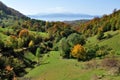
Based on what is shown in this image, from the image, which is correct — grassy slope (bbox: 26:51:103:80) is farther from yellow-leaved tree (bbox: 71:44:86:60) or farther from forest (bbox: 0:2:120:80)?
yellow-leaved tree (bbox: 71:44:86:60)

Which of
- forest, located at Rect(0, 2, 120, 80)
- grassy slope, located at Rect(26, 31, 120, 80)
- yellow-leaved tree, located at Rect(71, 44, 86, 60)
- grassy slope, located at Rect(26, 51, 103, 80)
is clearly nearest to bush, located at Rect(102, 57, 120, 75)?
forest, located at Rect(0, 2, 120, 80)

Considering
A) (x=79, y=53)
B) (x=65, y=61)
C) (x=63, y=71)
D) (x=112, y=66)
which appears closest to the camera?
(x=112, y=66)

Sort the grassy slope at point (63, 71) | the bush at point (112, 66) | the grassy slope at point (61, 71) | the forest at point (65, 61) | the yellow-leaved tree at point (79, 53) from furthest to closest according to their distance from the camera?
the yellow-leaved tree at point (79, 53), the forest at point (65, 61), the grassy slope at point (61, 71), the grassy slope at point (63, 71), the bush at point (112, 66)

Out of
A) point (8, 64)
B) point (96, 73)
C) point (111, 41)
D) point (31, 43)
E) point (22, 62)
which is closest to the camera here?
point (96, 73)

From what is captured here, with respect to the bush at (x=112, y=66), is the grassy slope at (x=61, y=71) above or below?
below

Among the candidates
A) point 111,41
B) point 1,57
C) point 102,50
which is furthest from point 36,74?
point 111,41

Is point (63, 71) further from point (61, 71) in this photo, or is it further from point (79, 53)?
point (79, 53)

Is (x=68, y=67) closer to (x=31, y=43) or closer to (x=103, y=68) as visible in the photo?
(x=103, y=68)

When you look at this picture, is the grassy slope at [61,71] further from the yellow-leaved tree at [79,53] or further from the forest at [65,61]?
the yellow-leaved tree at [79,53]

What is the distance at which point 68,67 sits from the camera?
88.8 m

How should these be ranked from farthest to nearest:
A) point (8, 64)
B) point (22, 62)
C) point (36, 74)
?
point (22, 62) < point (8, 64) < point (36, 74)

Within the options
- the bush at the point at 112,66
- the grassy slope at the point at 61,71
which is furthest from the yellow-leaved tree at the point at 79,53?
the bush at the point at 112,66

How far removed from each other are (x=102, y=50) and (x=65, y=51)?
13666 millimetres

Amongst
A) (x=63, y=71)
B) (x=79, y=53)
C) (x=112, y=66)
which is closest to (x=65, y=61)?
(x=79, y=53)
